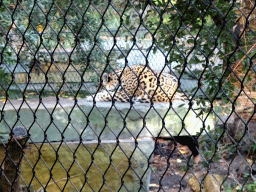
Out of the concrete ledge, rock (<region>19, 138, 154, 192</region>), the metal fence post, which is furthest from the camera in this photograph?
the concrete ledge

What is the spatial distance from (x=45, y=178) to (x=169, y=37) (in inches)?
108

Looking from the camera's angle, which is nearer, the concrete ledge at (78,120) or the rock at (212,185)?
the rock at (212,185)

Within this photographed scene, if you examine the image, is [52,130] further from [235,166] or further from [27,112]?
[235,166]

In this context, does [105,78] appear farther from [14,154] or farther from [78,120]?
[14,154]

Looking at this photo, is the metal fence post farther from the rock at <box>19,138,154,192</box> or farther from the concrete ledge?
the concrete ledge

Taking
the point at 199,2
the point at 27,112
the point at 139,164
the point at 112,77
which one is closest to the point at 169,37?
the point at 199,2

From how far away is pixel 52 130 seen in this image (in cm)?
525

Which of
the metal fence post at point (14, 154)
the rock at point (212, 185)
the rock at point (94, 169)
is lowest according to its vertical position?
the rock at point (94, 169)

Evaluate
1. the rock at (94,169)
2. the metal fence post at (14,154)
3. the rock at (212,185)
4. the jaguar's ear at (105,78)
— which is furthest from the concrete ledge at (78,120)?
the metal fence post at (14,154)

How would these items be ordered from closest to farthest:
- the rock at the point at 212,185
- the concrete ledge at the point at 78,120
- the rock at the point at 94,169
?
the rock at the point at 212,185
the rock at the point at 94,169
the concrete ledge at the point at 78,120

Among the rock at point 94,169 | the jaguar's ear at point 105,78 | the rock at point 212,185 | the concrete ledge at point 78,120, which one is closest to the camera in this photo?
the rock at point 212,185

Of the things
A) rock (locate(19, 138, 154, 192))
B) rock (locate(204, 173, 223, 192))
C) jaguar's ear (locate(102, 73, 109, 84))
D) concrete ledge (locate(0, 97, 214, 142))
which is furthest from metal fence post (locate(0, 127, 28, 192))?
jaguar's ear (locate(102, 73, 109, 84))

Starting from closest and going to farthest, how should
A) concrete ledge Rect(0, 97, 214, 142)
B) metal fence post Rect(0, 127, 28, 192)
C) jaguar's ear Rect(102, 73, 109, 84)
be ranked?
metal fence post Rect(0, 127, 28, 192), concrete ledge Rect(0, 97, 214, 142), jaguar's ear Rect(102, 73, 109, 84)

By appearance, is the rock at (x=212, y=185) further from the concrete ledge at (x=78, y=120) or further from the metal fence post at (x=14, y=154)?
the metal fence post at (x=14, y=154)
